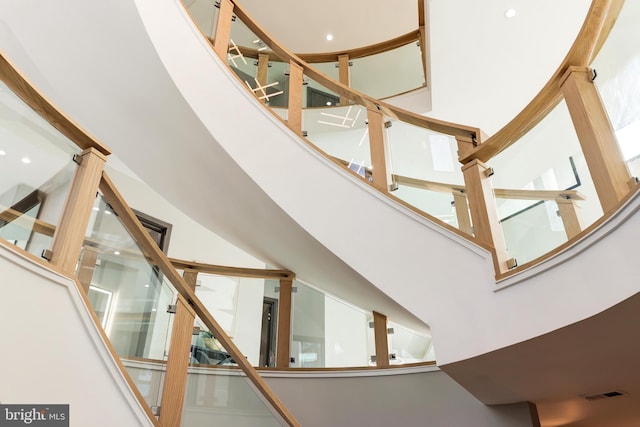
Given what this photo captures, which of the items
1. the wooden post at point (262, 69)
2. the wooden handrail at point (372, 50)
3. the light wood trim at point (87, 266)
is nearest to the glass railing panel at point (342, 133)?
the wooden post at point (262, 69)

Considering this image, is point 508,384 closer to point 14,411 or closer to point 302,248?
point 302,248

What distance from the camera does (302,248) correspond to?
372 centimetres

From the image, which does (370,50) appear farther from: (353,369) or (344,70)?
(353,369)

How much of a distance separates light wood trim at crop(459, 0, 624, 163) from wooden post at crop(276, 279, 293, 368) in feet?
8.12

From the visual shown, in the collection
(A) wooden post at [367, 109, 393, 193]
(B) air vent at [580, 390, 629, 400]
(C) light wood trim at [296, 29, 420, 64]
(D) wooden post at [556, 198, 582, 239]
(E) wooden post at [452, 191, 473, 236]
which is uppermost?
(C) light wood trim at [296, 29, 420, 64]

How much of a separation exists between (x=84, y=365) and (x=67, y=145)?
86 cm

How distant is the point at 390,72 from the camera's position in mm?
6352

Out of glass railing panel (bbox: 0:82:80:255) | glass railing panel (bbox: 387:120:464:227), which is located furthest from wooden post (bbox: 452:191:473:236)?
glass railing panel (bbox: 0:82:80:255)

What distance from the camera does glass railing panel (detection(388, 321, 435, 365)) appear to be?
3969mm

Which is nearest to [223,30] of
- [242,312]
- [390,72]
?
[242,312]

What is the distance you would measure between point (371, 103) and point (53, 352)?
2.77m

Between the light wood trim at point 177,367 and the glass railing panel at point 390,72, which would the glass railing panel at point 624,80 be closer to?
the light wood trim at point 177,367

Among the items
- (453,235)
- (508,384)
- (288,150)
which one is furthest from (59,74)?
(508,384)

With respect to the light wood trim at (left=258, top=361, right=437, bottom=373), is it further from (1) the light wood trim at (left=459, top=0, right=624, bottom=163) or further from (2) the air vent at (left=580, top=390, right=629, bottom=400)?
(1) the light wood trim at (left=459, top=0, right=624, bottom=163)
